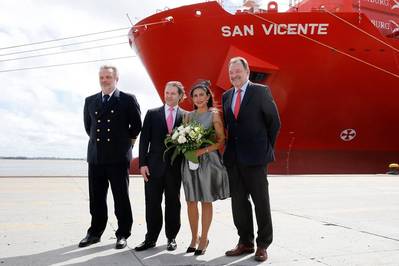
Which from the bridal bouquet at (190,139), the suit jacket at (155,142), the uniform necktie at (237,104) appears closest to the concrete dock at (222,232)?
the suit jacket at (155,142)

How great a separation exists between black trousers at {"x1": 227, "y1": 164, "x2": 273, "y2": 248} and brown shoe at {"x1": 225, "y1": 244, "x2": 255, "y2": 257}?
45 millimetres

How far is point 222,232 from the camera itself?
4840 mm

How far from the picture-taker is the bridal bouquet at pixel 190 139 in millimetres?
3973

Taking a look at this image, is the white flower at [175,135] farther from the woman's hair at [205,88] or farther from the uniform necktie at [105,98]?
the uniform necktie at [105,98]

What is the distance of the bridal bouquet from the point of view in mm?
3973

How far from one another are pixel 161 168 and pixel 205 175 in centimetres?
45

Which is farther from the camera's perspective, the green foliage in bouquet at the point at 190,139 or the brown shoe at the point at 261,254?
the green foliage in bouquet at the point at 190,139

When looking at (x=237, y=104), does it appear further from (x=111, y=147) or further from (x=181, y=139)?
(x=111, y=147)

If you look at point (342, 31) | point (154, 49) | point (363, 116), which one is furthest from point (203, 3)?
point (363, 116)

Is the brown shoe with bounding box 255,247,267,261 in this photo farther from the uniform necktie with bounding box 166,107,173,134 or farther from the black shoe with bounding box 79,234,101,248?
the black shoe with bounding box 79,234,101,248

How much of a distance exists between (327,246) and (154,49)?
10.3 m

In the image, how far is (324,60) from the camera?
1284 cm

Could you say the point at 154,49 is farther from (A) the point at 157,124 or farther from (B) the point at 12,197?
(A) the point at 157,124

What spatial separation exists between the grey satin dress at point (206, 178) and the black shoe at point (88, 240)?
1030 mm
